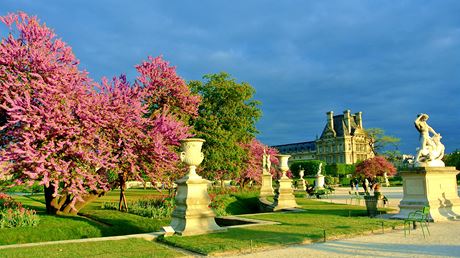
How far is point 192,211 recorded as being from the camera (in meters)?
11.8

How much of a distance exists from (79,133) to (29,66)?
11.0ft

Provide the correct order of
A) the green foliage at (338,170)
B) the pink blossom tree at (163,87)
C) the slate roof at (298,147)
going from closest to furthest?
the pink blossom tree at (163,87) < the green foliage at (338,170) < the slate roof at (298,147)

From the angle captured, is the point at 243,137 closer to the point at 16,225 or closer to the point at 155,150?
the point at 155,150

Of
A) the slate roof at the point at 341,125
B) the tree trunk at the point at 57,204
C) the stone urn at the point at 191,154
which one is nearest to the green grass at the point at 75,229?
the tree trunk at the point at 57,204

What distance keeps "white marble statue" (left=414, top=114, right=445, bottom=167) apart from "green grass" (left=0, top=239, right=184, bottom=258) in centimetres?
1158

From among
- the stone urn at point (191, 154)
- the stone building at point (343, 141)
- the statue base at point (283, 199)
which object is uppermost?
the stone building at point (343, 141)

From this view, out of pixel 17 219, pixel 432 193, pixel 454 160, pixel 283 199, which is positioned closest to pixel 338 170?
pixel 454 160

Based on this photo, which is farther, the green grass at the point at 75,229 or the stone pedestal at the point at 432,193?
the stone pedestal at the point at 432,193

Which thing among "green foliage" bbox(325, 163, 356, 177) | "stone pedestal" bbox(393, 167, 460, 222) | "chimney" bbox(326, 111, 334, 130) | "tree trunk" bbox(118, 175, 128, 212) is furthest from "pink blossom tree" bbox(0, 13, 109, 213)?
"chimney" bbox(326, 111, 334, 130)

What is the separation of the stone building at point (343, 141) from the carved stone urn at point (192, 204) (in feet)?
375

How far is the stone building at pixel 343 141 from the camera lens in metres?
122

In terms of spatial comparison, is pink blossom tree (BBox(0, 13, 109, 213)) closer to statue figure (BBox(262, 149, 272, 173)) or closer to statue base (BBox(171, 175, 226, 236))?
statue base (BBox(171, 175, 226, 236))

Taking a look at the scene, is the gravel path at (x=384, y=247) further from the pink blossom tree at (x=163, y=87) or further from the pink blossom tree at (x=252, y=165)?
the pink blossom tree at (x=252, y=165)

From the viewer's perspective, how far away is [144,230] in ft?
46.6
